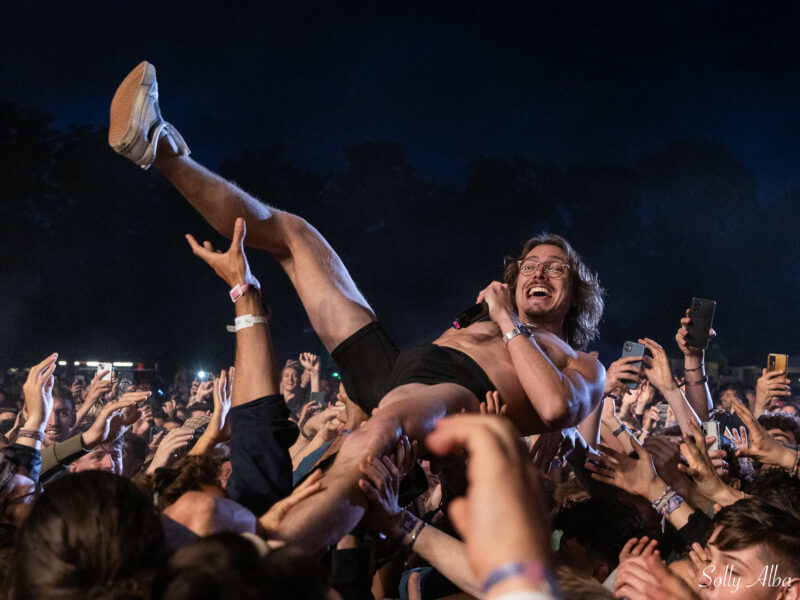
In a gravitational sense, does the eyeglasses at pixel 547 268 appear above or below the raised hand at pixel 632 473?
above

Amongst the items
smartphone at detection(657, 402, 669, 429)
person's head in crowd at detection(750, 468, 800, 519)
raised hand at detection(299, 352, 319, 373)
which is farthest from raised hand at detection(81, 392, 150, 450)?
smartphone at detection(657, 402, 669, 429)

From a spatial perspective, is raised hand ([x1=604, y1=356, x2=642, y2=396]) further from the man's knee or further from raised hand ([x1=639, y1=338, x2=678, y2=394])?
the man's knee

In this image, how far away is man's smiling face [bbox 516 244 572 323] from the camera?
151 inches

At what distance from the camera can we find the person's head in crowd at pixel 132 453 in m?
4.39

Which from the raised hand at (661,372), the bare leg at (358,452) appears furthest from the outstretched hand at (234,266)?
the raised hand at (661,372)

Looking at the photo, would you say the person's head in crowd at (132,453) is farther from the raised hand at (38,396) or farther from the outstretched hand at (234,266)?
the outstretched hand at (234,266)

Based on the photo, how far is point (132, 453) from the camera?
178 inches

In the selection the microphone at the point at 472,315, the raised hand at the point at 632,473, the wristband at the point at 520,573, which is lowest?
the raised hand at the point at 632,473

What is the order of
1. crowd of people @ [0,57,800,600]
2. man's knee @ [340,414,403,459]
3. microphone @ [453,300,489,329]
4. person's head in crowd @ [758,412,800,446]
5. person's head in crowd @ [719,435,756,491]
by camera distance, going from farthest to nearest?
person's head in crowd @ [758,412,800,446], person's head in crowd @ [719,435,756,491], microphone @ [453,300,489,329], man's knee @ [340,414,403,459], crowd of people @ [0,57,800,600]

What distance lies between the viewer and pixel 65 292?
18.0 meters

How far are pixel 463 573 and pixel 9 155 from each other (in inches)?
739

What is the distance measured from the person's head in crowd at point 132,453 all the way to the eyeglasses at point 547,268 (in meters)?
2.59

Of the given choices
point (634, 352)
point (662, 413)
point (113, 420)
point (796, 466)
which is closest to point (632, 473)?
point (796, 466)

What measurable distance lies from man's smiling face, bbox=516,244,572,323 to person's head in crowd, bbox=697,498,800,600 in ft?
6.10
